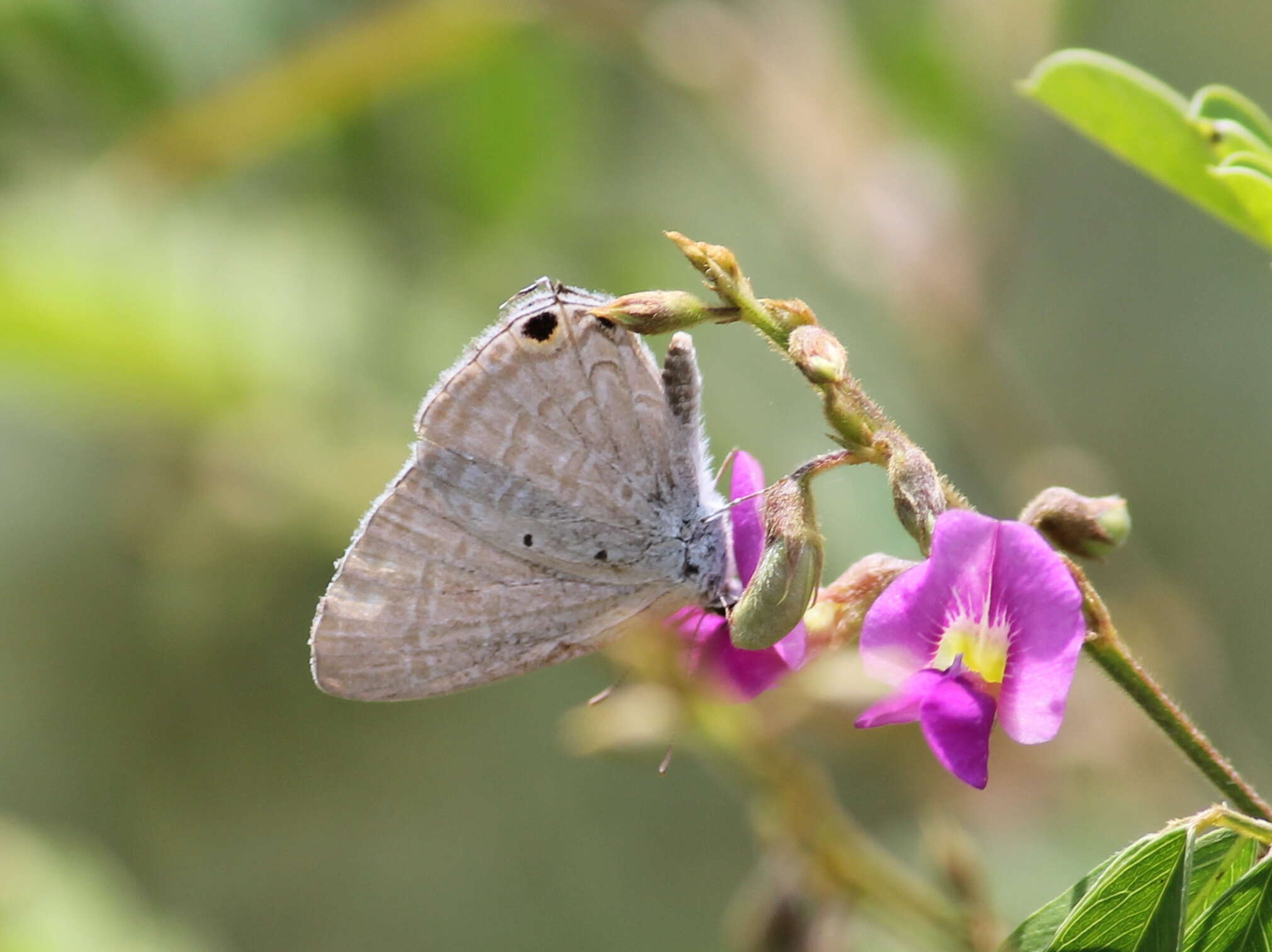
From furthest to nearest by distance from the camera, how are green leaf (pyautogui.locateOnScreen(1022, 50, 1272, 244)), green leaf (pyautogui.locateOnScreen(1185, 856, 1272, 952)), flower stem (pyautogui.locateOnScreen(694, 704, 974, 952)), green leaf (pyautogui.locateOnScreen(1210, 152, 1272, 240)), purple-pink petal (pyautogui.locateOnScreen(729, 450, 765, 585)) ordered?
flower stem (pyautogui.locateOnScreen(694, 704, 974, 952))
purple-pink petal (pyautogui.locateOnScreen(729, 450, 765, 585))
green leaf (pyautogui.locateOnScreen(1022, 50, 1272, 244))
green leaf (pyautogui.locateOnScreen(1210, 152, 1272, 240))
green leaf (pyautogui.locateOnScreen(1185, 856, 1272, 952))

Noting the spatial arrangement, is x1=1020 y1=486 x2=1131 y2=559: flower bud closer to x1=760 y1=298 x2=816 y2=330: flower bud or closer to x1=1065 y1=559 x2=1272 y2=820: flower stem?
x1=1065 y1=559 x2=1272 y2=820: flower stem

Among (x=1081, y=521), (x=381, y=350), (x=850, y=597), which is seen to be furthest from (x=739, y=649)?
(x=381, y=350)

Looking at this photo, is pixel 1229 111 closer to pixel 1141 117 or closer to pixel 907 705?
pixel 1141 117

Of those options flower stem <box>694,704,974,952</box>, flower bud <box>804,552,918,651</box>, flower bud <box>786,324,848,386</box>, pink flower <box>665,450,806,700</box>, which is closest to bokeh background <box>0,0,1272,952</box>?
flower stem <box>694,704,974,952</box>

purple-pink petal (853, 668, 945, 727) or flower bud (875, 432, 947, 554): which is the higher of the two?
flower bud (875, 432, 947, 554)

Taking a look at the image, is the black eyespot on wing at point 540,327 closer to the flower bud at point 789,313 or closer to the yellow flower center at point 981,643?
the flower bud at point 789,313

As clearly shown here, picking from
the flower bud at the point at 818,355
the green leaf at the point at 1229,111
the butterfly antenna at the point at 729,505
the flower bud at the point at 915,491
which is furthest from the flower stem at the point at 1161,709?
the green leaf at the point at 1229,111

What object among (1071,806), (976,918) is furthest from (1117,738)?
(976,918)
